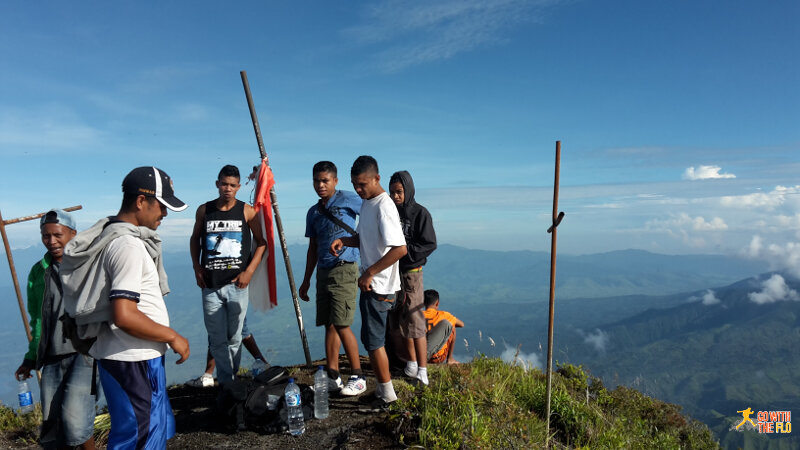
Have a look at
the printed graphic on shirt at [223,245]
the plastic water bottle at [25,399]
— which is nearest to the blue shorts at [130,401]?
the printed graphic on shirt at [223,245]

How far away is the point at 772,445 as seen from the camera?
415 feet

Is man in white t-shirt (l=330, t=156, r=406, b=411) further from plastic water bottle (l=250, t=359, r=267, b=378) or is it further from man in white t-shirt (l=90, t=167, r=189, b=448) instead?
plastic water bottle (l=250, t=359, r=267, b=378)

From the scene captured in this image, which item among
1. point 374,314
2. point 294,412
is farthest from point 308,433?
point 374,314

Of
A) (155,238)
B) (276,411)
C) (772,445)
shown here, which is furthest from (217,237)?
(772,445)

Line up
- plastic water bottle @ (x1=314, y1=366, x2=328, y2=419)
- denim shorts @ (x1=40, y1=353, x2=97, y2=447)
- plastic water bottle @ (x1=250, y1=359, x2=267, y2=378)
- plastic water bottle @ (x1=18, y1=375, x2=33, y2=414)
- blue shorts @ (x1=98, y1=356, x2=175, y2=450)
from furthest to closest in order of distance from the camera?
1. plastic water bottle @ (x1=250, y1=359, x2=267, y2=378)
2. plastic water bottle @ (x1=18, y1=375, x2=33, y2=414)
3. plastic water bottle @ (x1=314, y1=366, x2=328, y2=419)
4. denim shorts @ (x1=40, y1=353, x2=97, y2=447)
5. blue shorts @ (x1=98, y1=356, x2=175, y2=450)

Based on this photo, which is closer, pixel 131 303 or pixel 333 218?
pixel 131 303

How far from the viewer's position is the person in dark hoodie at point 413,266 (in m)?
5.49

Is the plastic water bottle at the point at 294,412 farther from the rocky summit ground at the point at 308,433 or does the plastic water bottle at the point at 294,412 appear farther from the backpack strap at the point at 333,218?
the backpack strap at the point at 333,218

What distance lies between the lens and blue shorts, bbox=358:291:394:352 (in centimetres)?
469

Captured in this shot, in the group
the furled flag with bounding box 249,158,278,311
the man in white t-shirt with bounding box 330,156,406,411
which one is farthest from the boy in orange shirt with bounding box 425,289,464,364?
the furled flag with bounding box 249,158,278,311

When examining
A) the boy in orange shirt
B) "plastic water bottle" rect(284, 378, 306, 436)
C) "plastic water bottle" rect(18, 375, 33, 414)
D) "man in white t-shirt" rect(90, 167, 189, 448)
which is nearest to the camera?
"man in white t-shirt" rect(90, 167, 189, 448)

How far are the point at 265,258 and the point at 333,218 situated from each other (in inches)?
62.3

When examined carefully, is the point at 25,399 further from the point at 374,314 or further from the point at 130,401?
the point at 374,314

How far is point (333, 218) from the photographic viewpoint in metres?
5.64
